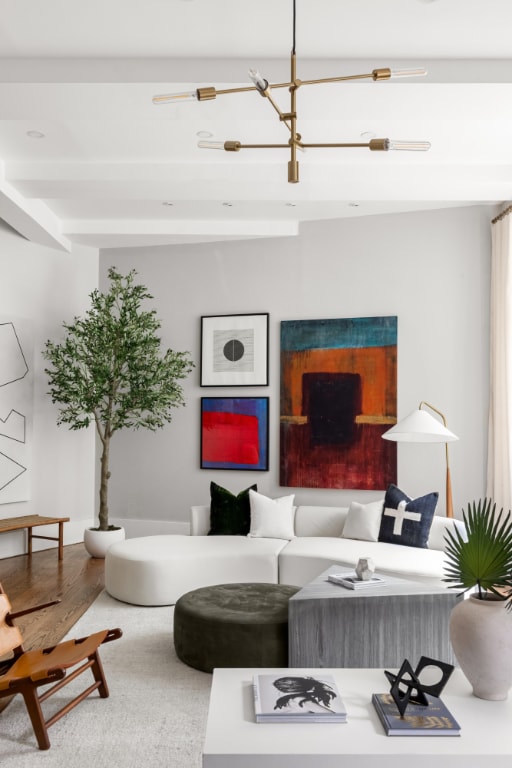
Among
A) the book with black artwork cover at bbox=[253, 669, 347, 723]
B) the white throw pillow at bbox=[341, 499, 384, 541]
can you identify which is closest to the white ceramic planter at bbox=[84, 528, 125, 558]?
the white throw pillow at bbox=[341, 499, 384, 541]

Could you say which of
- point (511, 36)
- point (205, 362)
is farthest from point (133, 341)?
point (511, 36)

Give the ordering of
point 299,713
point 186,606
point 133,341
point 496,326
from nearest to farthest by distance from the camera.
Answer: point 299,713
point 186,606
point 496,326
point 133,341

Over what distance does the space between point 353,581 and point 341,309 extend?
352 centimetres

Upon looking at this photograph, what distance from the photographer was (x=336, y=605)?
3482 mm

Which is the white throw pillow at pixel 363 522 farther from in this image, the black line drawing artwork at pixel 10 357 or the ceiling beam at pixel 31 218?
the ceiling beam at pixel 31 218

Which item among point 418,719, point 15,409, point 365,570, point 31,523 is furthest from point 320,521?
point 418,719

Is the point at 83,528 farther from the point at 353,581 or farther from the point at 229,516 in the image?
the point at 353,581

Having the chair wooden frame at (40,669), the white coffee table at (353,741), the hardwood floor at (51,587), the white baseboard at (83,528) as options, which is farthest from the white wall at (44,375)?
the white coffee table at (353,741)

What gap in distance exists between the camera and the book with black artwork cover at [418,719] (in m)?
1.97

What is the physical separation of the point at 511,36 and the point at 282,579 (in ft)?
12.4

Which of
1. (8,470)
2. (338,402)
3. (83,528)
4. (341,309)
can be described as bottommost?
(83,528)

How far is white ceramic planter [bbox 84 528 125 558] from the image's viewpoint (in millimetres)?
6535

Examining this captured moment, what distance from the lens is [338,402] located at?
21.8 feet

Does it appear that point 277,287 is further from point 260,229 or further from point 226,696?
point 226,696
